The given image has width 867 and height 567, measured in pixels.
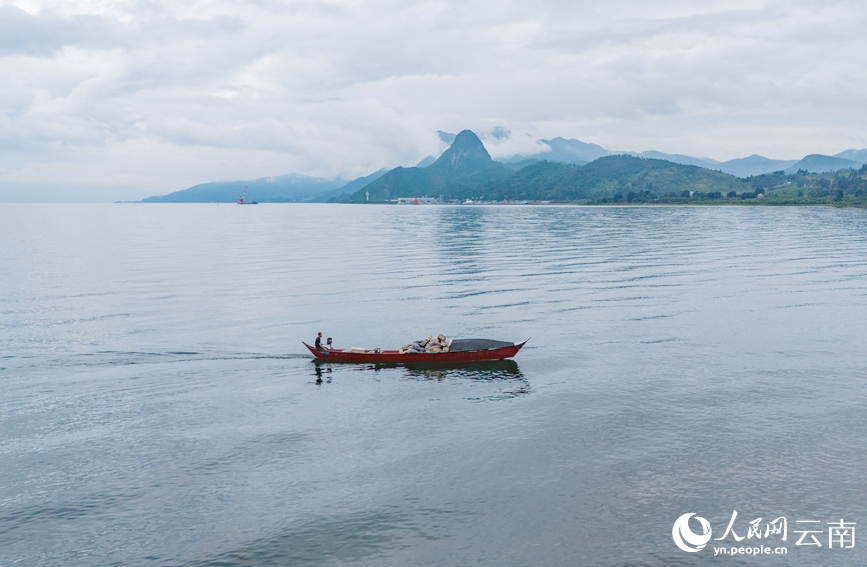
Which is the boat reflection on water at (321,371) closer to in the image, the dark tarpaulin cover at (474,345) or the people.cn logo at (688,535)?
the dark tarpaulin cover at (474,345)

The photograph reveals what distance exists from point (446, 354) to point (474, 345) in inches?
116

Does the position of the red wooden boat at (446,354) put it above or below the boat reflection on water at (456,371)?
above

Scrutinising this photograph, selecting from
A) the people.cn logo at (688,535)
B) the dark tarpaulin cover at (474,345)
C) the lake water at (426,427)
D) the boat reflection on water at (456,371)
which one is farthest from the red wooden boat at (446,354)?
the people.cn logo at (688,535)

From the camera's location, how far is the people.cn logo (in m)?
30.0

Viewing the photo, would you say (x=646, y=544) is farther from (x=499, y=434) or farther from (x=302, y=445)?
(x=302, y=445)

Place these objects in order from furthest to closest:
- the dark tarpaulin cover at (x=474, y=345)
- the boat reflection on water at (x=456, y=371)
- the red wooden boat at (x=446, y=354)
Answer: the dark tarpaulin cover at (x=474, y=345)
the red wooden boat at (x=446, y=354)
the boat reflection on water at (x=456, y=371)

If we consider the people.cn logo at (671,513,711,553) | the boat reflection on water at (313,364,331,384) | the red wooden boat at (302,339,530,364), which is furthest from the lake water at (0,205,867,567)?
the red wooden boat at (302,339,530,364)

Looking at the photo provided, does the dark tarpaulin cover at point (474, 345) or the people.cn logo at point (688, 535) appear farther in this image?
the dark tarpaulin cover at point (474, 345)

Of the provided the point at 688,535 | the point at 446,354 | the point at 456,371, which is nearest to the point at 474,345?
the point at 446,354

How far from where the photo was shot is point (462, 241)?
17712 centimetres

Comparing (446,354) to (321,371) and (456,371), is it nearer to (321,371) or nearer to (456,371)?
(456,371)

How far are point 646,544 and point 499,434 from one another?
13695mm

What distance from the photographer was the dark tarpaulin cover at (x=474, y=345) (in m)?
57.6

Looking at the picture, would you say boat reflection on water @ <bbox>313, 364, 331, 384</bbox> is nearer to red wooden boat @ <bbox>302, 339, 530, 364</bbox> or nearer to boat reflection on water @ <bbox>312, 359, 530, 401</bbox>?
boat reflection on water @ <bbox>312, 359, 530, 401</bbox>
